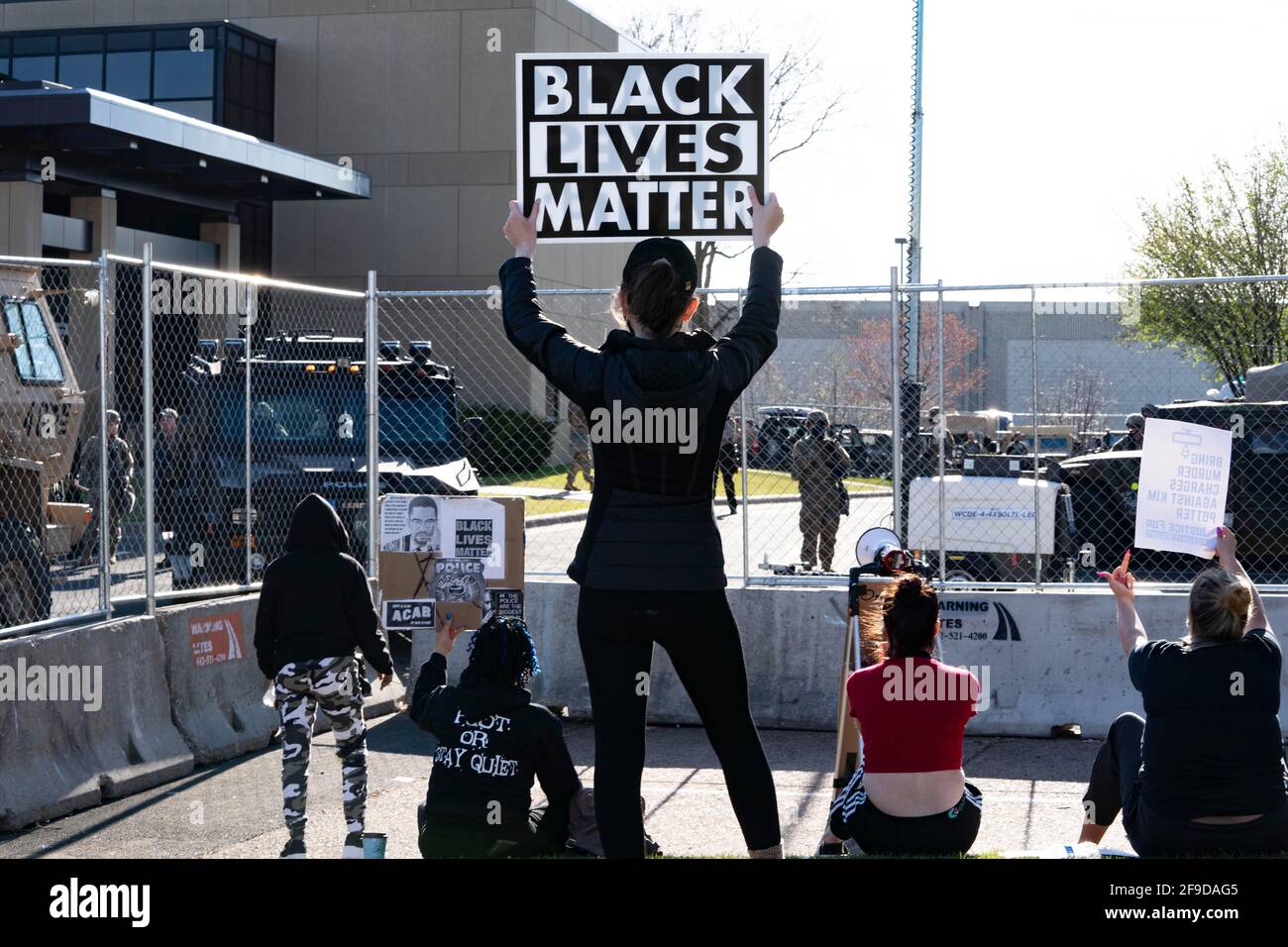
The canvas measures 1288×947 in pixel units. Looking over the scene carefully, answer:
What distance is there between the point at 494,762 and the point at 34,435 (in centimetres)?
734

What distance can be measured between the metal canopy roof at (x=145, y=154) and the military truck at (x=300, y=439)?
14166 mm

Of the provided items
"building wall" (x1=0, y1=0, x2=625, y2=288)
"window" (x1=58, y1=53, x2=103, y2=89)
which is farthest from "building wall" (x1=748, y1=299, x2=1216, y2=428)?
"window" (x1=58, y1=53, x2=103, y2=89)

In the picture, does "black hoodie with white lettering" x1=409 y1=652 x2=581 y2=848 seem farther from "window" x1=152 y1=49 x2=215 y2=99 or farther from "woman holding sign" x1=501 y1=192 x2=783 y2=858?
"window" x1=152 y1=49 x2=215 y2=99

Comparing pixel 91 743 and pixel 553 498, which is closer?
pixel 91 743

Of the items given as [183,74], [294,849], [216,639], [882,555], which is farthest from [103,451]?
[183,74]

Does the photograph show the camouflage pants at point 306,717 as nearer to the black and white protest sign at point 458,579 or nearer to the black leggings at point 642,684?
the black and white protest sign at point 458,579

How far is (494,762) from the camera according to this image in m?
5.18

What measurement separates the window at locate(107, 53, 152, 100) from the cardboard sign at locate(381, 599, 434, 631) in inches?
1224

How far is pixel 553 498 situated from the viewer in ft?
65.6

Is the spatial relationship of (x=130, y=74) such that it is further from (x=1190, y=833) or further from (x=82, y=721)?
(x=1190, y=833)
